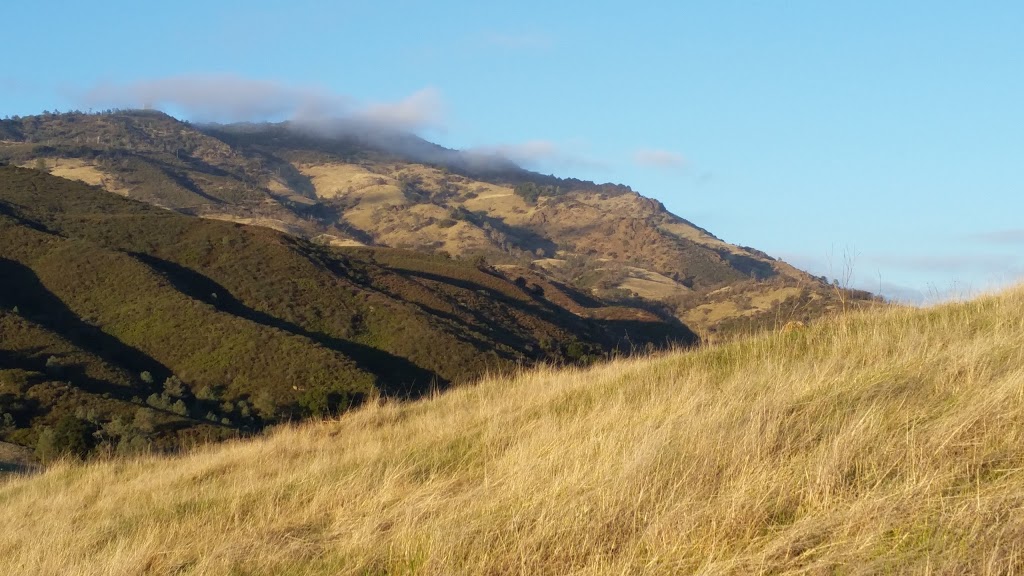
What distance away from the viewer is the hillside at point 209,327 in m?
32.8

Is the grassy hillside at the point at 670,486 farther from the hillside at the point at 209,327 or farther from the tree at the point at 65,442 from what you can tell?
the hillside at the point at 209,327

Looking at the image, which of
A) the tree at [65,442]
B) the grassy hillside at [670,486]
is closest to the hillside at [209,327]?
the tree at [65,442]

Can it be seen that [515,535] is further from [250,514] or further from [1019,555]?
[250,514]

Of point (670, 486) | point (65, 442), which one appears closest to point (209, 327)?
point (65, 442)

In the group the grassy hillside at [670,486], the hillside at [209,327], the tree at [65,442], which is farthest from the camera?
the hillside at [209,327]

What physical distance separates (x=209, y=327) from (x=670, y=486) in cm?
4370

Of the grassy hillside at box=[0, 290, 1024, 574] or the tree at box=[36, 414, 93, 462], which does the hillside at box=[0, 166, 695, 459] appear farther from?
the grassy hillside at box=[0, 290, 1024, 574]

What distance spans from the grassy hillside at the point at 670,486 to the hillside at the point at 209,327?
42.7 ft

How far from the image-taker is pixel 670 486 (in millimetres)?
5020

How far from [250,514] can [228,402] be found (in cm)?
3275

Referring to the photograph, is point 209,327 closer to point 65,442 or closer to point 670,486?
point 65,442

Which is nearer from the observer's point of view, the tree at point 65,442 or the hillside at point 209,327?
the tree at point 65,442

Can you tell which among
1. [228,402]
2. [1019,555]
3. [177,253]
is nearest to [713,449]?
[1019,555]

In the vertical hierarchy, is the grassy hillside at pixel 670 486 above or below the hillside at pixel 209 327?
above
